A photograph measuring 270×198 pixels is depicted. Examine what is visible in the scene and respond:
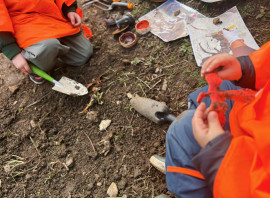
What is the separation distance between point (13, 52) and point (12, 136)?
0.77 m

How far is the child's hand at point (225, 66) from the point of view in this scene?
3.63ft

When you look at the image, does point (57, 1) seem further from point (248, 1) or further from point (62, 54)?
point (248, 1)

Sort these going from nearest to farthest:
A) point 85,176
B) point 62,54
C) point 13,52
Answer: point 85,176 < point 13,52 < point 62,54

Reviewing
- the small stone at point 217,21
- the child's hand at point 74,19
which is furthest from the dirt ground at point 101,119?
the child's hand at point 74,19

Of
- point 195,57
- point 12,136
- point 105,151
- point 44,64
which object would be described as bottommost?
point 12,136

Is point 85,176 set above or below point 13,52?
below

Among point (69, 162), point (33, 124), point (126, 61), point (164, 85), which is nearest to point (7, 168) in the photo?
point (33, 124)

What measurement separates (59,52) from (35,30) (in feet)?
0.90

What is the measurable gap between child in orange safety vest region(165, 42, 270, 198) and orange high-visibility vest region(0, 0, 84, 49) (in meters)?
1.48

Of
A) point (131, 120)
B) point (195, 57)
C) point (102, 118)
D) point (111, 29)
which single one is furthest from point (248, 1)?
point (102, 118)

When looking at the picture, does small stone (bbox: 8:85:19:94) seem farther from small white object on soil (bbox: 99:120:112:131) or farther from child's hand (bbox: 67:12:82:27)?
small white object on soil (bbox: 99:120:112:131)

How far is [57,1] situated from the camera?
2.01 m

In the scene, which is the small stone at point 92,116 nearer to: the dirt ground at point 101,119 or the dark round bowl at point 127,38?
the dirt ground at point 101,119

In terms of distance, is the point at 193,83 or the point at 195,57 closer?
the point at 193,83
